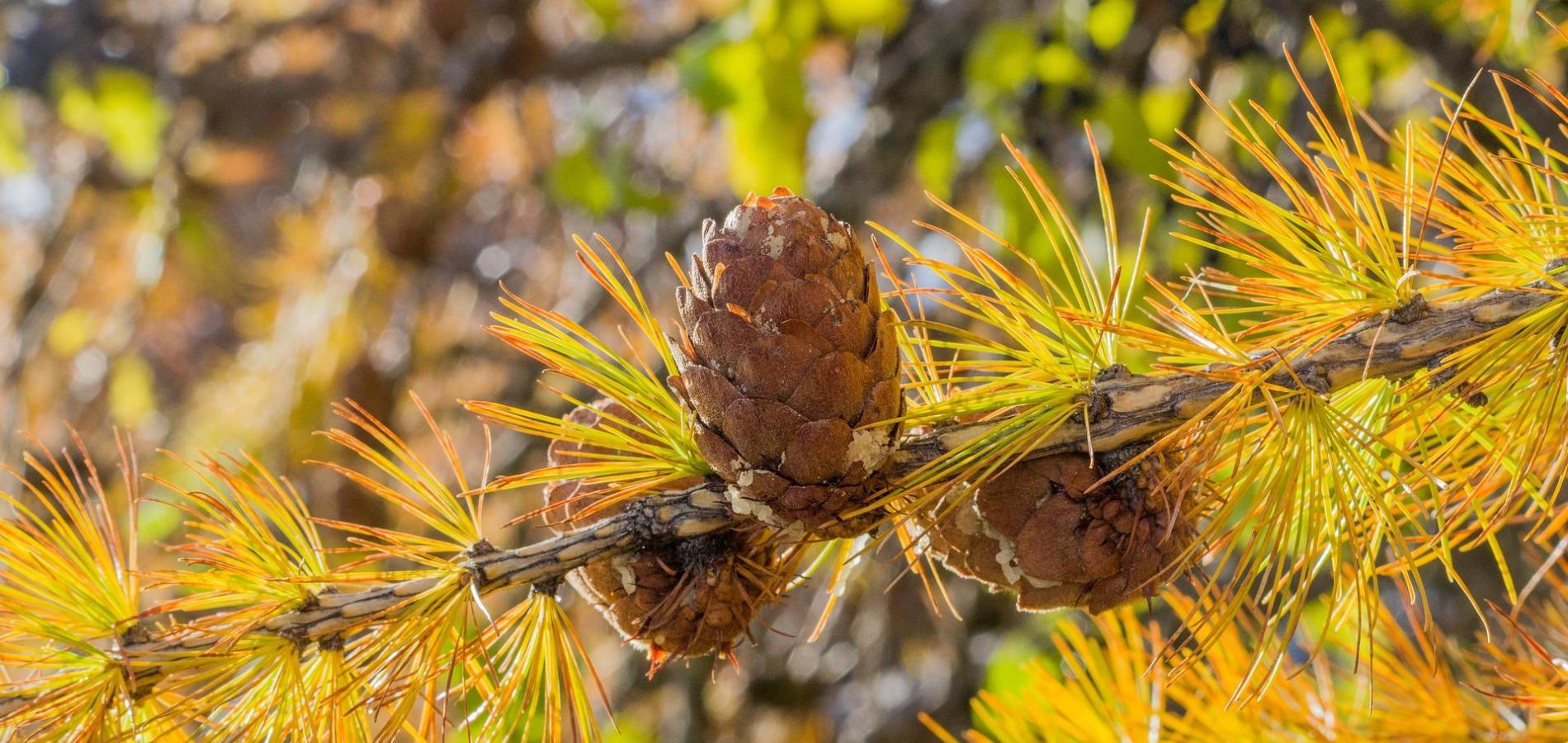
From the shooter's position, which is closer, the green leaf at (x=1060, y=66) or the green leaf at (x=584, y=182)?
the green leaf at (x=1060, y=66)

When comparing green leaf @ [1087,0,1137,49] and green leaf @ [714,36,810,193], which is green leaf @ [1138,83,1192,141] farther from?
green leaf @ [714,36,810,193]

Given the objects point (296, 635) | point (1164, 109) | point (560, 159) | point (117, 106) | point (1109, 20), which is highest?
point (117, 106)

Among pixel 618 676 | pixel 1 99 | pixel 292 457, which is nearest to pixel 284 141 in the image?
pixel 1 99

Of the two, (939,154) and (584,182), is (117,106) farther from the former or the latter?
(939,154)

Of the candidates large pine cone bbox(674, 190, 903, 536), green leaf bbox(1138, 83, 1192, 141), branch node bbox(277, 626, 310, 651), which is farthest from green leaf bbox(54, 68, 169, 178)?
large pine cone bbox(674, 190, 903, 536)

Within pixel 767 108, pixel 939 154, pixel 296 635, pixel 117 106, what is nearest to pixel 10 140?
pixel 117 106

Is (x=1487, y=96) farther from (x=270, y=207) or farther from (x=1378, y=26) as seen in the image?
(x=270, y=207)

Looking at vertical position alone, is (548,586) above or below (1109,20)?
below

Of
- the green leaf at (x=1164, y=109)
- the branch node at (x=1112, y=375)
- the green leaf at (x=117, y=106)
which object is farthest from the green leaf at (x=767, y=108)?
the green leaf at (x=117, y=106)

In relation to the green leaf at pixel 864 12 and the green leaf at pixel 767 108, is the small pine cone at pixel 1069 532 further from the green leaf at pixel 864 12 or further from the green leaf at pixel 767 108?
the green leaf at pixel 864 12
